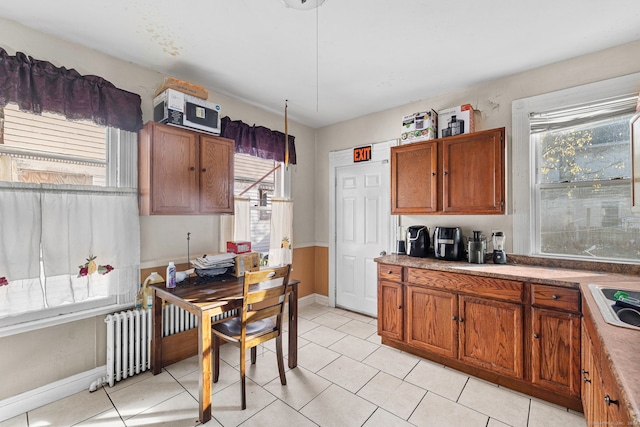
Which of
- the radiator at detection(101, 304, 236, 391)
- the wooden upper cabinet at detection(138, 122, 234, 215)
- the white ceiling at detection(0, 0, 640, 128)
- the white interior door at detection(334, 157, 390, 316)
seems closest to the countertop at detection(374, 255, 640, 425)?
the white interior door at detection(334, 157, 390, 316)

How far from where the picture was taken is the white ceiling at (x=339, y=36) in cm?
179

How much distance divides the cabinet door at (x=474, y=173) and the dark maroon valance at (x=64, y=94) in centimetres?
283

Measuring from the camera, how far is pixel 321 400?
207cm

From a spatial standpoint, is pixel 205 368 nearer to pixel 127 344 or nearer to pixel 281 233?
pixel 127 344

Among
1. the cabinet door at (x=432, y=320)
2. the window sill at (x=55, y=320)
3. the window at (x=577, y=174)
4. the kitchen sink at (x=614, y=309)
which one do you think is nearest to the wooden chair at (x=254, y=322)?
the window sill at (x=55, y=320)

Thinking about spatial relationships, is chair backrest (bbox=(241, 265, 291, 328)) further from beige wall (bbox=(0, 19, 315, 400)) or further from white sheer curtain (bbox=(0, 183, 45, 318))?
white sheer curtain (bbox=(0, 183, 45, 318))

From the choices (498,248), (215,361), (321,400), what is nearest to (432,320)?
(498,248)

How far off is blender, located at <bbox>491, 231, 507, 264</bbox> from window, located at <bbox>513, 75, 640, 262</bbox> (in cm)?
12

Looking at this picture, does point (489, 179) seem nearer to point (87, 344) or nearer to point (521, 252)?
point (521, 252)

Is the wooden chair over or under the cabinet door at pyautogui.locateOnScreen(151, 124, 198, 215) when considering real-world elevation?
under

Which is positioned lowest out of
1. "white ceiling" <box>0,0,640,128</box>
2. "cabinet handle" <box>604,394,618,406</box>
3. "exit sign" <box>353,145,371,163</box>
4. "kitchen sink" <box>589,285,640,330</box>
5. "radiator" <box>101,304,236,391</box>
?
"radiator" <box>101,304,236,391</box>

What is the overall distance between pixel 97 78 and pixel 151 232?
129cm

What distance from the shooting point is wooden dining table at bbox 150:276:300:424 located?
1850 mm

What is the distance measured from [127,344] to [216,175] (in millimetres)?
1585
